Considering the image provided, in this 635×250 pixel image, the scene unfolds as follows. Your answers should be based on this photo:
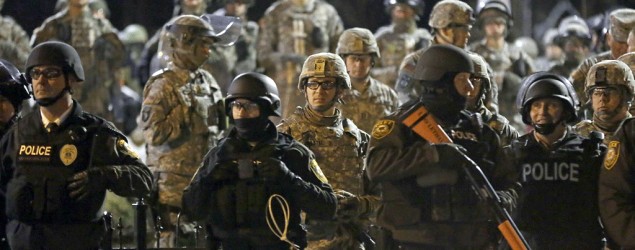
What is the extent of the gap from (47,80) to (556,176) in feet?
11.0

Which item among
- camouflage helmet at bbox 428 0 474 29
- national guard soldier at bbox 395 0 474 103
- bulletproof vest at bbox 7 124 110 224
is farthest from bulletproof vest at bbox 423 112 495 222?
camouflage helmet at bbox 428 0 474 29

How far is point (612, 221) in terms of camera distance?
1077 centimetres

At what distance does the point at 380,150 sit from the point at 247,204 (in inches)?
36.0

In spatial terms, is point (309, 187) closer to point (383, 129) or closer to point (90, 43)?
point (383, 129)

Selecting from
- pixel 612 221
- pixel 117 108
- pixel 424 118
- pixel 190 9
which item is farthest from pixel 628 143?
pixel 117 108

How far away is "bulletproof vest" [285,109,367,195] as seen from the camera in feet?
42.2

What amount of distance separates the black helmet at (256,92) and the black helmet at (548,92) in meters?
1.69

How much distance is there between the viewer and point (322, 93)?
12.9 metres

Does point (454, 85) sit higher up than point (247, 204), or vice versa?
point (454, 85)

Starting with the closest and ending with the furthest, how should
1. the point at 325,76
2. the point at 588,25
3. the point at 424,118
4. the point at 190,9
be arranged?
the point at 424,118
the point at 325,76
the point at 190,9
the point at 588,25

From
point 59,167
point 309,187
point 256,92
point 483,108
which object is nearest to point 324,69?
point 483,108

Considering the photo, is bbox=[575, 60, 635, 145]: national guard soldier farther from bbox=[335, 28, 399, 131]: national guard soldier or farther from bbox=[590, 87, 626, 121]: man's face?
bbox=[335, 28, 399, 131]: national guard soldier

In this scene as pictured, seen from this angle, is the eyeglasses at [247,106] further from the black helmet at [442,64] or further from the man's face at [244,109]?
the black helmet at [442,64]

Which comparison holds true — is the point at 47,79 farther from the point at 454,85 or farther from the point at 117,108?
the point at 117,108
